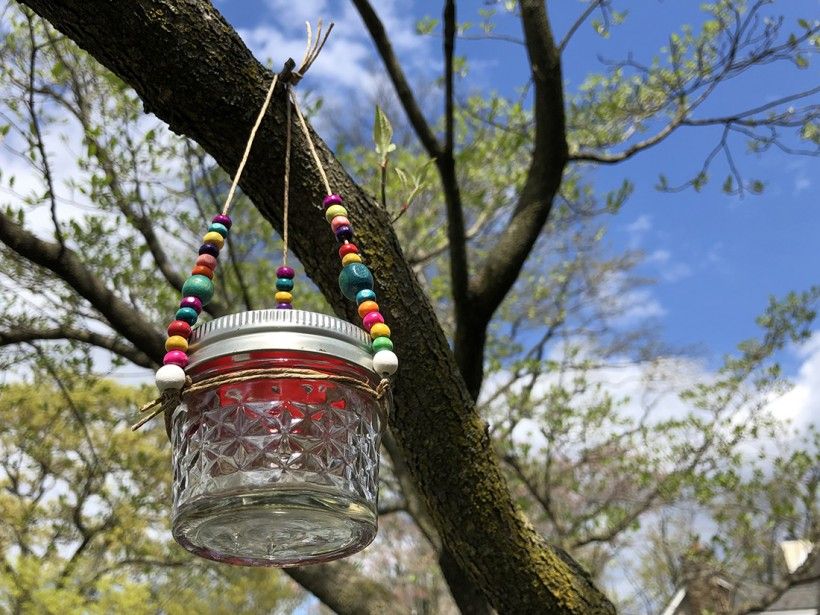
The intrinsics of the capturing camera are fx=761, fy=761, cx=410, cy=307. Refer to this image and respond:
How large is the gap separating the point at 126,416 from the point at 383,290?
432 centimetres

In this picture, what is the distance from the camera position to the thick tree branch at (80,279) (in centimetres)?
229

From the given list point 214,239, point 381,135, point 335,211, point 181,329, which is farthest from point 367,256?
point 181,329

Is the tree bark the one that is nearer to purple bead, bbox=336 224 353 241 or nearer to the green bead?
purple bead, bbox=336 224 353 241

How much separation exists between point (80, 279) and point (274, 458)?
6.31 ft

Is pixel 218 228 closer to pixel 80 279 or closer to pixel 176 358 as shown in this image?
pixel 176 358

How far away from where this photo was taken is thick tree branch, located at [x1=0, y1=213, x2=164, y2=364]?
2.29 metres

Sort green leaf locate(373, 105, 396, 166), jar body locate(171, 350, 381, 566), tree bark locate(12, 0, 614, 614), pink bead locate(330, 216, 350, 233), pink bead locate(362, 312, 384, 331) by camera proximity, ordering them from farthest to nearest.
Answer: green leaf locate(373, 105, 396, 166)
tree bark locate(12, 0, 614, 614)
pink bead locate(330, 216, 350, 233)
pink bead locate(362, 312, 384, 331)
jar body locate(171, 350, 381, 566)

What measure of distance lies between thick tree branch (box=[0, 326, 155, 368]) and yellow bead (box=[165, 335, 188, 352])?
83.9 inches

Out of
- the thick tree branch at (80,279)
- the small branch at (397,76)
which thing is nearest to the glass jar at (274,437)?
the thick tree branch at (80,279)

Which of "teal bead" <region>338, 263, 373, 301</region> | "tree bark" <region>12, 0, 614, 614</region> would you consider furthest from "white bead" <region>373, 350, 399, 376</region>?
"tree bark" <region>12, 0, 614, 614</region>

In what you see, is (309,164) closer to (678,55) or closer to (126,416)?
(678,55)

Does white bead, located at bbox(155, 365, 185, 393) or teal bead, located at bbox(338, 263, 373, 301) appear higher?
teal bead, located at bbox(338, 263, 373, 301)

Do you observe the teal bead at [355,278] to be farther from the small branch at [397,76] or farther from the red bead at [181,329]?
the small branch at [397,76]

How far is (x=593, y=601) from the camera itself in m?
1.80
